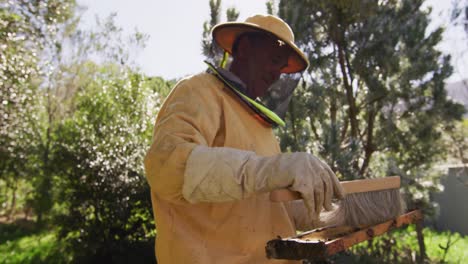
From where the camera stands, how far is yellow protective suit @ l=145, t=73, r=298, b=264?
133 centimetres

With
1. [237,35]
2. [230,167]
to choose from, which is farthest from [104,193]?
[230,167]

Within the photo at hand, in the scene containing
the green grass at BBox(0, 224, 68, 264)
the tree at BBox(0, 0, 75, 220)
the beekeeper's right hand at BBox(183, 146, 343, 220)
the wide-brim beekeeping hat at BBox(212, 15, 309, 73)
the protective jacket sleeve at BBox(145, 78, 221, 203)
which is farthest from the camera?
the green grass at BBox(0, 224, 68, 264)

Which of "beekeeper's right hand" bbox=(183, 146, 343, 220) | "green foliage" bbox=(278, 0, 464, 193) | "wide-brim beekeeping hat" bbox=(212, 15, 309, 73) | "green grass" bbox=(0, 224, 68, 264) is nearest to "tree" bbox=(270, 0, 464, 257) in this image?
"green foliage" bbox=(278, 0, 464, 193)

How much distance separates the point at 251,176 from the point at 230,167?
0.07 metres

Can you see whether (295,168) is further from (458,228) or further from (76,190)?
(458,228)

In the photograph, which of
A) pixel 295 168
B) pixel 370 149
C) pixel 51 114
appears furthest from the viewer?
pixel 51 114

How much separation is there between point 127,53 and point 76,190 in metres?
8.14

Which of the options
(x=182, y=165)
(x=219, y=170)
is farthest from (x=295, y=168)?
(x=182, y=165)

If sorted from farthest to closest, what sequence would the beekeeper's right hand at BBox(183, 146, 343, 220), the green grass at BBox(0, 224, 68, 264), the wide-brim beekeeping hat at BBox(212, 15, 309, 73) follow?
the green grass at BBox(0, 224, 68, 264), the wide-brim beekeeping hat at BBox(212, 15, 309, 73), the beekeeper's right hand at BBox(183, 146, 343, 220)

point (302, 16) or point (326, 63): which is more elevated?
point (302, 16)

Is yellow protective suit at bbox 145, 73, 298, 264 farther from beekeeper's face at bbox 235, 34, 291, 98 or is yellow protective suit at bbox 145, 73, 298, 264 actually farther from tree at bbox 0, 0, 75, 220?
tree at bbox 0, 0, 75, 220

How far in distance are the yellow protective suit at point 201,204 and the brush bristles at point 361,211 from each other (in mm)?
314

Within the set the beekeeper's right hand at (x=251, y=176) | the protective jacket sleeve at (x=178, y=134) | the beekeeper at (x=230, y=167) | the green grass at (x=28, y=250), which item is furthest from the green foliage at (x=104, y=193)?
the beekeeper's right hand at (x=251, y=176)

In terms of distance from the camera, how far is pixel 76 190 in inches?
264
